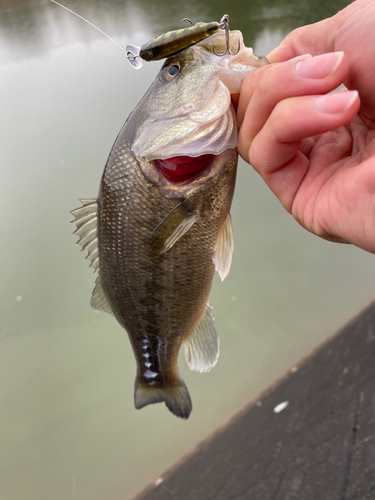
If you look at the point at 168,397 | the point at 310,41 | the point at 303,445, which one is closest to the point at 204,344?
the point at 168,397

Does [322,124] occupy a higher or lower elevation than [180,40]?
lower

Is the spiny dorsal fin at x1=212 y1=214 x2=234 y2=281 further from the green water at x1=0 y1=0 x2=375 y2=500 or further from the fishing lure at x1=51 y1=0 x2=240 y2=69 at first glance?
the green water at x1=0 y1=0 x2=375 y2=500

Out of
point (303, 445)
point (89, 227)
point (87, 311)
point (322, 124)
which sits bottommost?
point (303, 445)

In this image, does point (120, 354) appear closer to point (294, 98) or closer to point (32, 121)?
point (32, 121)

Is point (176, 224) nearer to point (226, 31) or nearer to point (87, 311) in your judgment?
point (226, 31)

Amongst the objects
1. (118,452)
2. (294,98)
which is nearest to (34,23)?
(294,98)

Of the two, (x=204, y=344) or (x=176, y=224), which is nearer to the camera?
(x=176, y=224)

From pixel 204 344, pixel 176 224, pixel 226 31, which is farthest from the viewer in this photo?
pixel 204 344

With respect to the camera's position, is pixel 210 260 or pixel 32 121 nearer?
pixel 210 260
